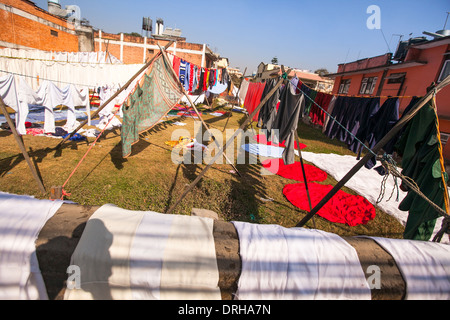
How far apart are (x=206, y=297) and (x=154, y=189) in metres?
4.00


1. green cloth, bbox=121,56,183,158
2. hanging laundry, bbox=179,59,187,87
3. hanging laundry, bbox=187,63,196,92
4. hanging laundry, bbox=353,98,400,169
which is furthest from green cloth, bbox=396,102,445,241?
hanging laundry, bbox=187,63,196,92

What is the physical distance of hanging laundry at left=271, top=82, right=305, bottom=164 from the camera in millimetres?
4473

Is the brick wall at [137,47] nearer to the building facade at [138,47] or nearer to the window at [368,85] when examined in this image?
the building facade at [138,47]

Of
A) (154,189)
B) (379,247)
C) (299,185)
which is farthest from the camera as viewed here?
(299,185)

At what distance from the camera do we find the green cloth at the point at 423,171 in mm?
2463

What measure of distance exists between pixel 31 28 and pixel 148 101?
2458cm

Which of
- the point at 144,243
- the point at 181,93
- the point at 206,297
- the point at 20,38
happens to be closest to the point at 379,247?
the point at 206,297

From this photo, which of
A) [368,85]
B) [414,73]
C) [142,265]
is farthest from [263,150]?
[368,85]

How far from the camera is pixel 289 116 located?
15.3 feet

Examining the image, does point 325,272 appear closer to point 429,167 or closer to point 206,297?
point 206,297

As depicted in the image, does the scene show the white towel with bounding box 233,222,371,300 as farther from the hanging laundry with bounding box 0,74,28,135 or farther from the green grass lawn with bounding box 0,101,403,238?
the hanging laundry with bounding box 0,74,28,135

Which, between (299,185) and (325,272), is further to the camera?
(299,185)

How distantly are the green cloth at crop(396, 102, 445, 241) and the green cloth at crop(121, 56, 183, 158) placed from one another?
5.05 meters

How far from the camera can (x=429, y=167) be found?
256 cm
